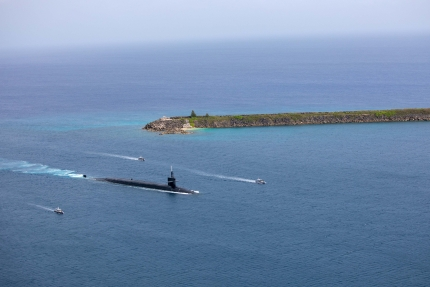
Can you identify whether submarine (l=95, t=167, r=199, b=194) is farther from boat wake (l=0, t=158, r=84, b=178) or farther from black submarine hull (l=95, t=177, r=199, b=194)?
boat wake (l=0, t=158, r=84, b=178)

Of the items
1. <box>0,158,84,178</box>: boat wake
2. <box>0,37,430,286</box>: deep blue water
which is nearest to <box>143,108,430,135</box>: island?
<box>0,37,430,286</box>: deep blue water

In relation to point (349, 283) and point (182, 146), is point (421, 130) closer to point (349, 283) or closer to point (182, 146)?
point (182, 146)

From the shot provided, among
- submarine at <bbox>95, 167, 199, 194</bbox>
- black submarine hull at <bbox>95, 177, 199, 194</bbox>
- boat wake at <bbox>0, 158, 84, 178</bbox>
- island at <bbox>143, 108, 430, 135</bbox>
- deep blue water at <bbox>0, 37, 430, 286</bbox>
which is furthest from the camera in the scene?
island at <bbox>143, 108, 430, 135</bbox>

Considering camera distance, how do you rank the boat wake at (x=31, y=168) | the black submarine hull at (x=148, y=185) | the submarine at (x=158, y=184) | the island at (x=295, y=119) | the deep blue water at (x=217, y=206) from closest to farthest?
1. the deep blue water at (x=217, y=206)
2. the black submarine hull at (x=148, y=185)
3. the submarine at (x=158, y=184)
4. the boat wake at (x=31, y=168)
5. the island at (x=295, y=119)

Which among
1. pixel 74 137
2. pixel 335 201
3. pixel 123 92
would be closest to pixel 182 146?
pixel 74 137

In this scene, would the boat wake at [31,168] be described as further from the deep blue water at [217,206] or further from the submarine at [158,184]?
the submarine at [158,184]

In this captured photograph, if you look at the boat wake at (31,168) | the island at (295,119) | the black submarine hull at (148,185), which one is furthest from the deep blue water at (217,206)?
the island at (295,119)
